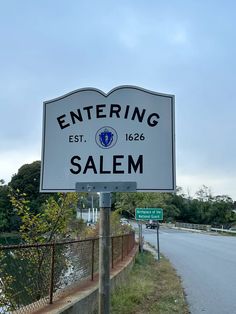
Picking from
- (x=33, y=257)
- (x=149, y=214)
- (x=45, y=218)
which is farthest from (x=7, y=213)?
(x=33, y=257)

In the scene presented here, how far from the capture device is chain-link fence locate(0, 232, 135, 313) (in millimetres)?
6039

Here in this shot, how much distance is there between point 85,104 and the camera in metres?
3.85

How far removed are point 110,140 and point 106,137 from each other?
0.05 meters

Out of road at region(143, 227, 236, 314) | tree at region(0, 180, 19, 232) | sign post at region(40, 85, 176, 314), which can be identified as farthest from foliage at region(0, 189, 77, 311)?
road at region(143, 227, 236, 314)

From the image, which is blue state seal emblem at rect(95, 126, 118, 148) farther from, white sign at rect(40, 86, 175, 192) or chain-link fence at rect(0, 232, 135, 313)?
chain-link fence at rect(0, 232, 135, 313)

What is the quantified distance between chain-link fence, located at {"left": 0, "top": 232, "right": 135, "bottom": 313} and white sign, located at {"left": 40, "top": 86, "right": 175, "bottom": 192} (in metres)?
1.56

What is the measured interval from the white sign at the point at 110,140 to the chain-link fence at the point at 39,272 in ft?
5.11

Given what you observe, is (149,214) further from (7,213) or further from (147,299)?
(147,299)

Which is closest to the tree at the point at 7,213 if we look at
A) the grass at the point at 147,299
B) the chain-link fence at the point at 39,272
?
the chain-link fence at the point at 39,272

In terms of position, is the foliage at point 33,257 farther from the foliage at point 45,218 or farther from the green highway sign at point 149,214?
the green highway sign at point 149,214

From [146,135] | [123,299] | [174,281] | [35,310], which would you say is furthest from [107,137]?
[174,281]

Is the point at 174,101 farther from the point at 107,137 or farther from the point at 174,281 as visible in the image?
the point at 174,281

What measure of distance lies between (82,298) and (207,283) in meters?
8.48

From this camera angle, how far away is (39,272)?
726cm
